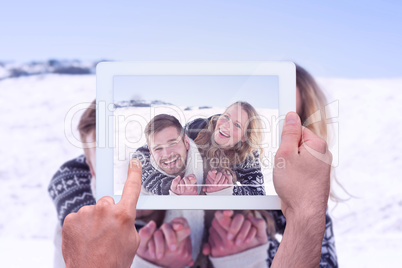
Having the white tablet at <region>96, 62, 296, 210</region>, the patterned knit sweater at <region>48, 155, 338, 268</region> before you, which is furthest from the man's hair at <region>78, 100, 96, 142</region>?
the white tablet at <region>96, 62, 296, 210</region>

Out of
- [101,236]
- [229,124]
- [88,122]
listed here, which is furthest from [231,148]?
[88,122]

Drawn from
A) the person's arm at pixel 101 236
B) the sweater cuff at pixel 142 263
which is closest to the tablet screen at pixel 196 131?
the person's arm at pixel 101 236

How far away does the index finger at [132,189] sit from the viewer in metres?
0.55

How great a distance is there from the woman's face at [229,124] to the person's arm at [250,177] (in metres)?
0.05

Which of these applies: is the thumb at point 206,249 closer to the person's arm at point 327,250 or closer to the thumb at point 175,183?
the person's arm at point 327,250

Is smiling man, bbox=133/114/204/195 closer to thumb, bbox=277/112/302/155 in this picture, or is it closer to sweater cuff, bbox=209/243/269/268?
thumb, bbox=277/112/302/155

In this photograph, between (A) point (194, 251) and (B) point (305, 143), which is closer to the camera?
(B) point (305, 143)

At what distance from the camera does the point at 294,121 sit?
0.66 meters

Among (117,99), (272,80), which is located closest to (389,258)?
(272,80)

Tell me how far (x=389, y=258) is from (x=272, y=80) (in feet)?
3.63

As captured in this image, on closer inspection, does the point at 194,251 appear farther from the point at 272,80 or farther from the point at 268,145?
the point at 272,80

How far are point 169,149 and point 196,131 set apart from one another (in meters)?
0.07

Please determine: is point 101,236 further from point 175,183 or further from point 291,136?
point 291,136

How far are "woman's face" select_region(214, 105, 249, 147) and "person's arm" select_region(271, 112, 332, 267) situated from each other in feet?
0.29
